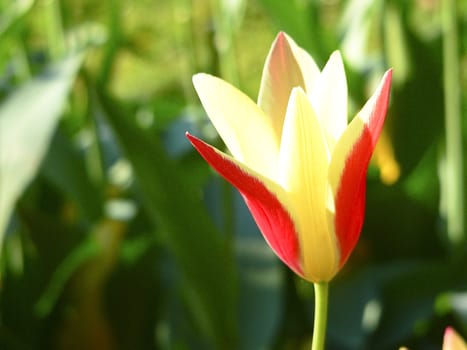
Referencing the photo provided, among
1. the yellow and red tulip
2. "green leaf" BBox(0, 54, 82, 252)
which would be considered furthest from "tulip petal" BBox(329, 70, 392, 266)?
"green leaf" BBox(0, 54, 82, 252)

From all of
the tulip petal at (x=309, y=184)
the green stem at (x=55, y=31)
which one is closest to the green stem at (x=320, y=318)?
the tulip petal at (x=309, y=184)

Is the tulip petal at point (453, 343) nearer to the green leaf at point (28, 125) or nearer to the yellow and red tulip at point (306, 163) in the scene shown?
the yellow and red tulip at point (306, 163)

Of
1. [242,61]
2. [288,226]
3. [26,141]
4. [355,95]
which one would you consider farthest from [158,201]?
[242,61]

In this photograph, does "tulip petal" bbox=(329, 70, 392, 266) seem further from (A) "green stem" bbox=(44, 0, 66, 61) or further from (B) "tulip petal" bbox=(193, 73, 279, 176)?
(A) "green stem" bbox=(44, 0, 66, 61)

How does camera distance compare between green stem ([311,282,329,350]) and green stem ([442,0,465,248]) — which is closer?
green stem ([311,282,329,350])

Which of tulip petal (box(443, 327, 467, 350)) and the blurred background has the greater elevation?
tulip petal (box(443, 327, 467, 350))

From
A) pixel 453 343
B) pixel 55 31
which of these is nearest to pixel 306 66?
pixel 453 343

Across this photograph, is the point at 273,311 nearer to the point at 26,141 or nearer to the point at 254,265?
the point at 254,265

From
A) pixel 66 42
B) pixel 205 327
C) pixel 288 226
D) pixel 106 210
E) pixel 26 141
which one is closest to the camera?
pixel 288 226
